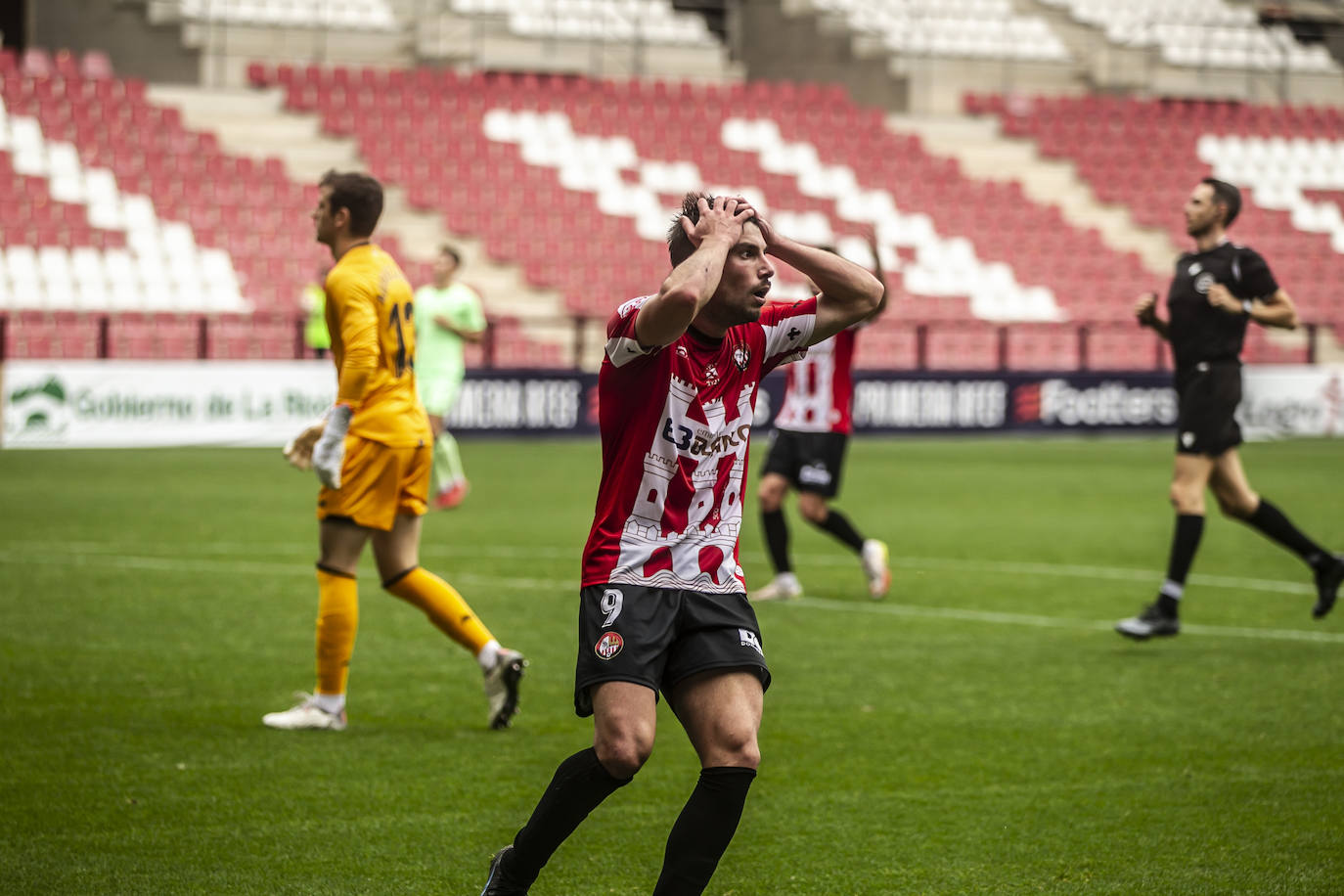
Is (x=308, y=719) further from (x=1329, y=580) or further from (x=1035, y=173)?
(x=1035, y=173)

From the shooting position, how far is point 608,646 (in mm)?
3928

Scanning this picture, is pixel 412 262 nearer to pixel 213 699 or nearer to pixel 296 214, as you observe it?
pixel 296 214

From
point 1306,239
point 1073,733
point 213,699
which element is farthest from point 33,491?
point 1306,239

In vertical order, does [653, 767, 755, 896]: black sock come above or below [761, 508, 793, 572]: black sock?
above

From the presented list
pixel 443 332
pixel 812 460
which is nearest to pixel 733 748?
pixel 812 460

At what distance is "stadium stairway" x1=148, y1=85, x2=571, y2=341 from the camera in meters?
26.9

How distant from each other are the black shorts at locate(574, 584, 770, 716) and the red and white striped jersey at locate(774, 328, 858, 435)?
613 cm

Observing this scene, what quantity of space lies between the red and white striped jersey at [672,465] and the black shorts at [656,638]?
0.12 ft

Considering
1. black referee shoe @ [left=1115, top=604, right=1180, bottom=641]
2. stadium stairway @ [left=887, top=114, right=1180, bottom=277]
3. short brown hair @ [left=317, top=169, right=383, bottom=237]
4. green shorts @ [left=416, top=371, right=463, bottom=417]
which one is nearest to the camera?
short brown hair @ [left=317, top=169, right=383, bottom=237]

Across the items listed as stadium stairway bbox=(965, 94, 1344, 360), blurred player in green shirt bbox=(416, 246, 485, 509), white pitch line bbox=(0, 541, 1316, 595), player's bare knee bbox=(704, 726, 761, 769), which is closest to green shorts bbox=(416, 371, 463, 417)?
blurred player in green shirt bbox=(416, 246, 485, 509)

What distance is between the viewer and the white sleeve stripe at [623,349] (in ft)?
12.6

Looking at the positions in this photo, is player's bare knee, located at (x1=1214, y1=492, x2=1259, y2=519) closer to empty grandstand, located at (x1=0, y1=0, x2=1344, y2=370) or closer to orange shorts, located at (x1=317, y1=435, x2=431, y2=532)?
orange shorts, located at (x1=317, y1=435, x2=431, y2=532)

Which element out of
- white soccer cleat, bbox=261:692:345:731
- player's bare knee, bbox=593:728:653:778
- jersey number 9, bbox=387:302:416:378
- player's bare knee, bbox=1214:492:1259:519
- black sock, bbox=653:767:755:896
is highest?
jersey number 9, bbox=387:302:416:378

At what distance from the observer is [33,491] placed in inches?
604
